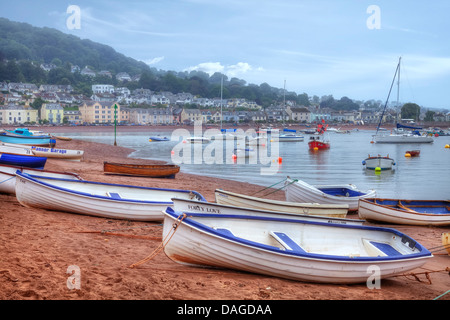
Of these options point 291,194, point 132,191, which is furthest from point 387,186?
point 132,191

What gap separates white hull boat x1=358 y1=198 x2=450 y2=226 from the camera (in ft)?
47.4

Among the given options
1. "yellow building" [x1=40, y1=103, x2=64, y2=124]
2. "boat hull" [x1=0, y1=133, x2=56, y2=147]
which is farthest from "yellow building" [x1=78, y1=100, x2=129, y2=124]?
"boat hull" [x1=0, y1=133, x2=56, y2=147]

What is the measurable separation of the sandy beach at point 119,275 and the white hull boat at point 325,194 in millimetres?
5106

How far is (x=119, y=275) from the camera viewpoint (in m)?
7.23

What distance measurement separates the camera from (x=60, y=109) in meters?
132

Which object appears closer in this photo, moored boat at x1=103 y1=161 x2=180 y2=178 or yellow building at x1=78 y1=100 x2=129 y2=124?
moored boat at x1=103 y1=161 x2=180 y2=178

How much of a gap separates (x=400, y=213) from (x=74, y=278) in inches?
441

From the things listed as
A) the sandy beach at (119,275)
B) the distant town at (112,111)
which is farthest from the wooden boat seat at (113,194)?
the distant town at (112,111)

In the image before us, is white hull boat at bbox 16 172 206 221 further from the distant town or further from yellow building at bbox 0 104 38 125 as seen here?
yellow building at bbox 0 104 38 125

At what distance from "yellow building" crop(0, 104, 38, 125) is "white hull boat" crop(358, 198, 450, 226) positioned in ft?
409

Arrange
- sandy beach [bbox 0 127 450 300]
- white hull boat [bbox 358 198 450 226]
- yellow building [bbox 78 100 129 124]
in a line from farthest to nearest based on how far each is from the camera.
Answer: yellow building [bbox 78 100 129 124]
white hull boat [bbox 358 198 450 226]
sandy beach [bbox 0 127 450 300]

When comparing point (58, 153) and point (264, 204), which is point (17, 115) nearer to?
point (58, 153)
